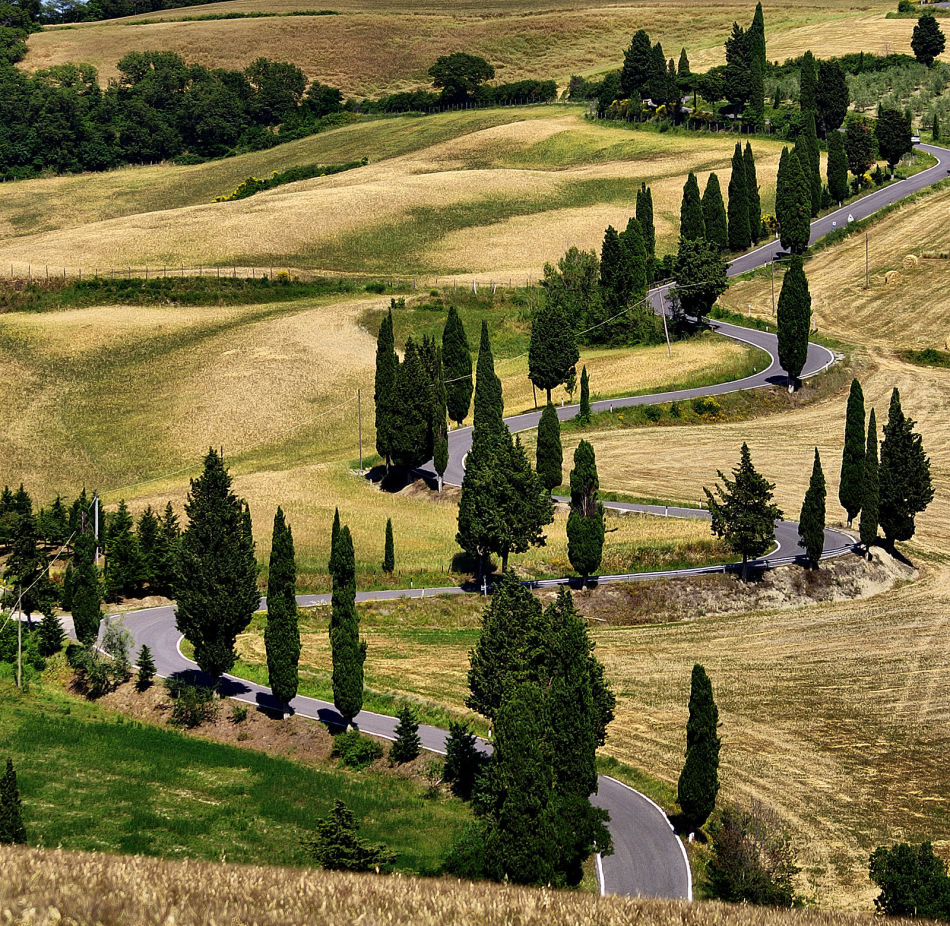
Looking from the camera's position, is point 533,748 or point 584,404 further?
point 584,404

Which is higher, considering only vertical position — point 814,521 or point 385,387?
point 385,387

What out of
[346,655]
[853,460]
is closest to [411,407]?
[853,460]

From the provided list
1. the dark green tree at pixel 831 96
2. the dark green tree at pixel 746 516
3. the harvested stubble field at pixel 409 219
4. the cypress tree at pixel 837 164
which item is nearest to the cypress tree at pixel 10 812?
the dark green tree at pixel 746 516

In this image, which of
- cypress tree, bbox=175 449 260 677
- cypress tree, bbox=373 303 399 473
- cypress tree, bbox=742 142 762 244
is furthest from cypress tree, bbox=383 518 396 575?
cypress tree, bbox=742 142 762 244

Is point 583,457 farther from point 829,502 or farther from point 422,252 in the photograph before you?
point 422,252

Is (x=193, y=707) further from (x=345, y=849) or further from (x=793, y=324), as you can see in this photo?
(x=793, y=324)

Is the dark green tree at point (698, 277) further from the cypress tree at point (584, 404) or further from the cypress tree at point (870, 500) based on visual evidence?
the cypress tree at point (870, 500)
